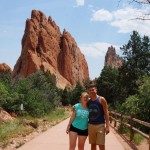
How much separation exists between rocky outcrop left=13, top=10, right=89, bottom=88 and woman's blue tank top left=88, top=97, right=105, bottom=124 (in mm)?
131215

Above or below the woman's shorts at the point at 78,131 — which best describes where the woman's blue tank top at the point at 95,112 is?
above

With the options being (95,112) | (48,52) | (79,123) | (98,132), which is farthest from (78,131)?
(48,52)

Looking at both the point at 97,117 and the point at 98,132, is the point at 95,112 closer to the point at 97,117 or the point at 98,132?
the point at 97,117

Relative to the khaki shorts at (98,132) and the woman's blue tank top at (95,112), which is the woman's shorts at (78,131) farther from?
the woman's blue tank top at (95,112)

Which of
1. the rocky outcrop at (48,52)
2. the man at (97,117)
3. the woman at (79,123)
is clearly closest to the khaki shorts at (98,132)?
the man at (97,117)

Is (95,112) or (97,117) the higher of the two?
(95,112)

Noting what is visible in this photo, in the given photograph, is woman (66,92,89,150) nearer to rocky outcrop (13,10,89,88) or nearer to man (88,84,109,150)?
man (88,84,109,150)

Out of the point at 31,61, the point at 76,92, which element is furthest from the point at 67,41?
the point at 76,92

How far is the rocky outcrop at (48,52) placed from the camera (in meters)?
145

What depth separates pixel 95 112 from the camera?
8.73 m

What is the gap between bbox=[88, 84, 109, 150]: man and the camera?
8.74 m

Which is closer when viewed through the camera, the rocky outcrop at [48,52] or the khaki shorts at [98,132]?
the khaki shorts at [98,132]

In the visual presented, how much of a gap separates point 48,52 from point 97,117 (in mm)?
143767

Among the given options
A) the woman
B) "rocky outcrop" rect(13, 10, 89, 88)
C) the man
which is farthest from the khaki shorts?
"rocky outcrop" rect(13, 10, 89, 88)
